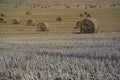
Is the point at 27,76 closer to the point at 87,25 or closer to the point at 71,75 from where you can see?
the point at 71,75

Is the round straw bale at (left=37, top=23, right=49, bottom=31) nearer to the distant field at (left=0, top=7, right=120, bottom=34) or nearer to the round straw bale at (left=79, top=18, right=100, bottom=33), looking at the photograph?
the distant field at (left=0, top=7, right=120, bottom=34)

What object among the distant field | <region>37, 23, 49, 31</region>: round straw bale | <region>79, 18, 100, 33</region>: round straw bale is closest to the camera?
<region>79, 18, 100, 33</region>: round straw bale

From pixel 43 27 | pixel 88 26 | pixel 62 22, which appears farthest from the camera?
pixel 62 22

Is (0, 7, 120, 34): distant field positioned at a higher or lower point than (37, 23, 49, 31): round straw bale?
lower

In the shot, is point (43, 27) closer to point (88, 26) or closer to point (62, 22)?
point (88, 26)

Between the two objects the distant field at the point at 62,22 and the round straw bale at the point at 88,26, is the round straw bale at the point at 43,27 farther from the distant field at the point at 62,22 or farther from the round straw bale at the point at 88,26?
the round straw bale at the point at 88,26

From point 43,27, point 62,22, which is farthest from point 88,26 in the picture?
point 62,22

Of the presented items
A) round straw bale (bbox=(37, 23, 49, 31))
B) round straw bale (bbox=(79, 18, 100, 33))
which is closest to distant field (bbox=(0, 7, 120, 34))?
round straw bale (bbox=(37, 23, 49, 31))

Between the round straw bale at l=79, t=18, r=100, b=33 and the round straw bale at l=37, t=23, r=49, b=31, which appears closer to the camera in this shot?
the round straw bale at l=79, t=18, r=100, b=33

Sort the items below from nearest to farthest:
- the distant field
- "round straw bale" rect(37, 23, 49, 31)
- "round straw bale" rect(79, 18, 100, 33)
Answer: "round straw bale" rect(79, 18, 100, 33) < the distant field < "round straw bale" rect(37, 23, 49, 31)

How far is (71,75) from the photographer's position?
21.4 ft

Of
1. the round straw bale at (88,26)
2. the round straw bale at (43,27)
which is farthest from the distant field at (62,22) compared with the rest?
the round straw bale at (88,26)

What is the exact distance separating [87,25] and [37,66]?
20777mm

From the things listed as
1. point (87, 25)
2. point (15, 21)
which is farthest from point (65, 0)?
point (87, 25)
